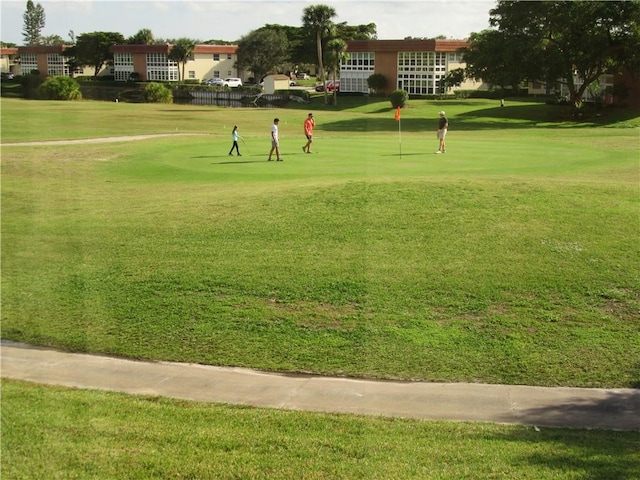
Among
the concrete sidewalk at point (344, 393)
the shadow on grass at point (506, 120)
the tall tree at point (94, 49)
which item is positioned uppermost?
the tall tree at point (94, 49)

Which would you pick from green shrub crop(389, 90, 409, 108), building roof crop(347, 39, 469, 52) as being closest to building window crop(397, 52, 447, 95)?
building roof crop(347, 39, 469, 52)

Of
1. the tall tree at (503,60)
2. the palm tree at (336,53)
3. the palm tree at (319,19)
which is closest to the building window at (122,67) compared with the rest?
the palm tree at (319,19)

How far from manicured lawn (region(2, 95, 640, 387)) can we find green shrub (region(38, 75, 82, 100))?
1855 inches

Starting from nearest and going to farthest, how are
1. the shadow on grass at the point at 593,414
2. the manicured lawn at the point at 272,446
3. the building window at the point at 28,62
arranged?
the manicured lawn at the point at 272,446 → the shadow on grass at the point at 593,414 → the building window at the point at 28,62

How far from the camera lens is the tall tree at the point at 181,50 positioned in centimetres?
8975

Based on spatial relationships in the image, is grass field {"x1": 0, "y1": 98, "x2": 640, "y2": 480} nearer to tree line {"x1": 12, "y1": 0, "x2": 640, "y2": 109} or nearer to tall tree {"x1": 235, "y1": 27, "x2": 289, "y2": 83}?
tree line {"x1": 12, "y1": 0, "x2": 640, "y2": 109}

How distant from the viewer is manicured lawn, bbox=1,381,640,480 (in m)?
6.26

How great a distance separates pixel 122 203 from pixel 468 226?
29.5 feet

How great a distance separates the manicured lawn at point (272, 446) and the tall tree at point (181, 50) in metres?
86.0

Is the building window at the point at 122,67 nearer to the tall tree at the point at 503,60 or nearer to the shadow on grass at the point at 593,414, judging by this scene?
the tall tree at the point at 503,60

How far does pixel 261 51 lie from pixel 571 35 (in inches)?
2281

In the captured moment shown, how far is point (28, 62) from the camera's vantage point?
6191 cm

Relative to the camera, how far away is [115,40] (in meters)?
78.9

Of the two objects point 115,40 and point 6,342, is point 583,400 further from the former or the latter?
point 115,40
